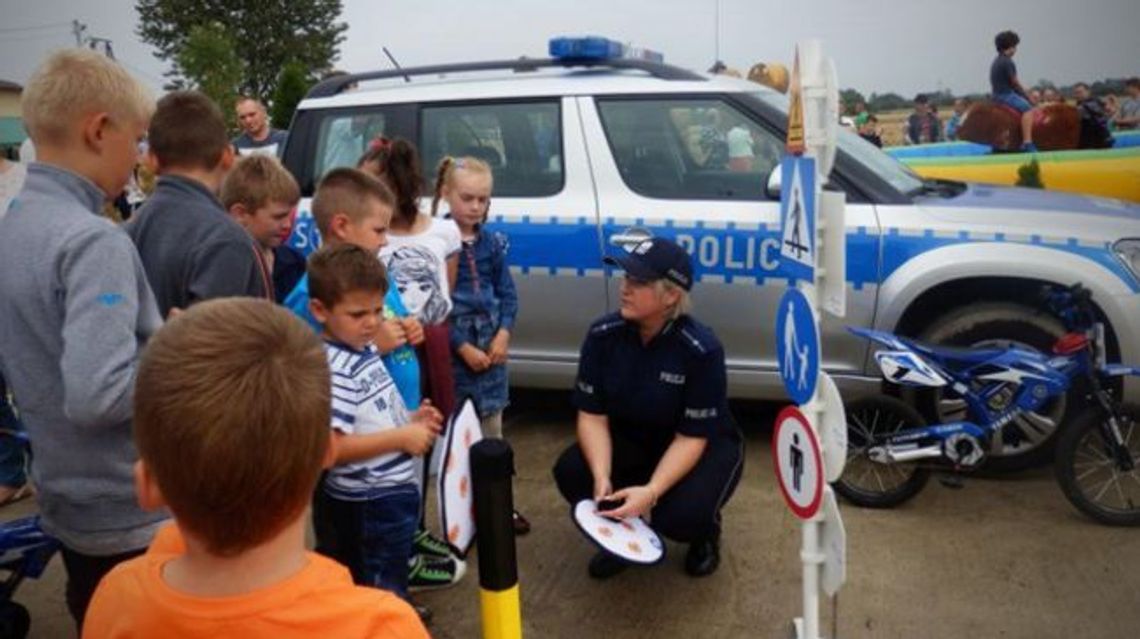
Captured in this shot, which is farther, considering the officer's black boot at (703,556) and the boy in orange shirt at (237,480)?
the officer's black boot at (703,556)

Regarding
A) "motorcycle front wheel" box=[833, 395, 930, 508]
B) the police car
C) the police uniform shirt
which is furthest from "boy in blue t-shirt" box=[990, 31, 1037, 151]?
the police uniform shirt

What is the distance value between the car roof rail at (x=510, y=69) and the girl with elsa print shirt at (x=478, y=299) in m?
1.47

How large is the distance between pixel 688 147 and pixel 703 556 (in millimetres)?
2082

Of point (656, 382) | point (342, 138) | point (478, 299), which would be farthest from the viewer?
point (342, 138)

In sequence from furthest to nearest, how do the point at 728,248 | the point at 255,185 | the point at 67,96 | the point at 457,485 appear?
1. the point at 728,248
2. the point at 255,185
3. the point at 457,485
4. the point at 67,96

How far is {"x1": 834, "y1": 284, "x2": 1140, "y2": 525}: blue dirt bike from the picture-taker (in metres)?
3.71

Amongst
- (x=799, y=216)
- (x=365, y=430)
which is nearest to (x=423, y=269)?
(x=365, y=430)

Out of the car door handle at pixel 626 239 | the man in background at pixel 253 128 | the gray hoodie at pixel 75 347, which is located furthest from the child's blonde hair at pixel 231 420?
the man in background at pixel 253 128

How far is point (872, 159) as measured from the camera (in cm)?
455

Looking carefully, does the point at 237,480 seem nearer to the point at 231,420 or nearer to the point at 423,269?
the point at 231,420

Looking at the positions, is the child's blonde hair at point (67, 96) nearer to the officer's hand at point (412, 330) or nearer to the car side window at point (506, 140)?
the officer's hand at point (412, 330)

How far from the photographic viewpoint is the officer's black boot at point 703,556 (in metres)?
3.48

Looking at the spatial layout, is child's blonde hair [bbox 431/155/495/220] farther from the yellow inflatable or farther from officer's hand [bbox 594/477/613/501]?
the yellow inflatable

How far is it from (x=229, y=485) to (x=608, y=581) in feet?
8.55
